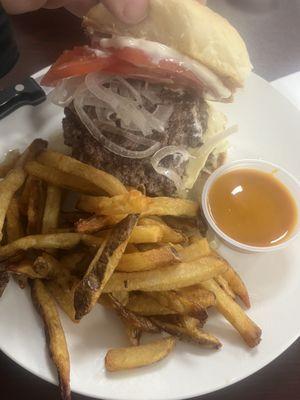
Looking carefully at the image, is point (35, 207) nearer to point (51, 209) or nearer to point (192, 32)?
point (51, 209)

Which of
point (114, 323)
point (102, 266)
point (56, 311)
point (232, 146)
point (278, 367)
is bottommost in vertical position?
point (278, 367)

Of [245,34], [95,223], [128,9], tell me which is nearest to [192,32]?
[128,9]

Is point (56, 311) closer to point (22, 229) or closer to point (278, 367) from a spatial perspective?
point (22, 229)

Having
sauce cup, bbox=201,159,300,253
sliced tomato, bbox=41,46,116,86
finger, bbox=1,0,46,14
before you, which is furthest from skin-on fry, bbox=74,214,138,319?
finger, bbox=1,0,46,14

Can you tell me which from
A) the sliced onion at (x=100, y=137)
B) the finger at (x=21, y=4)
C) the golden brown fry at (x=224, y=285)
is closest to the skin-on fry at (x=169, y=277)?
the golden brown fry at (x=224, y=285)

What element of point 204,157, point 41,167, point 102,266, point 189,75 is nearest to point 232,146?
point 204,157

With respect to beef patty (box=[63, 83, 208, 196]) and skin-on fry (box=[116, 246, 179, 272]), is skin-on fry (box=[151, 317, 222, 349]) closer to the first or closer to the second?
skin-on fry (box=[116, 246, 179, 272])
